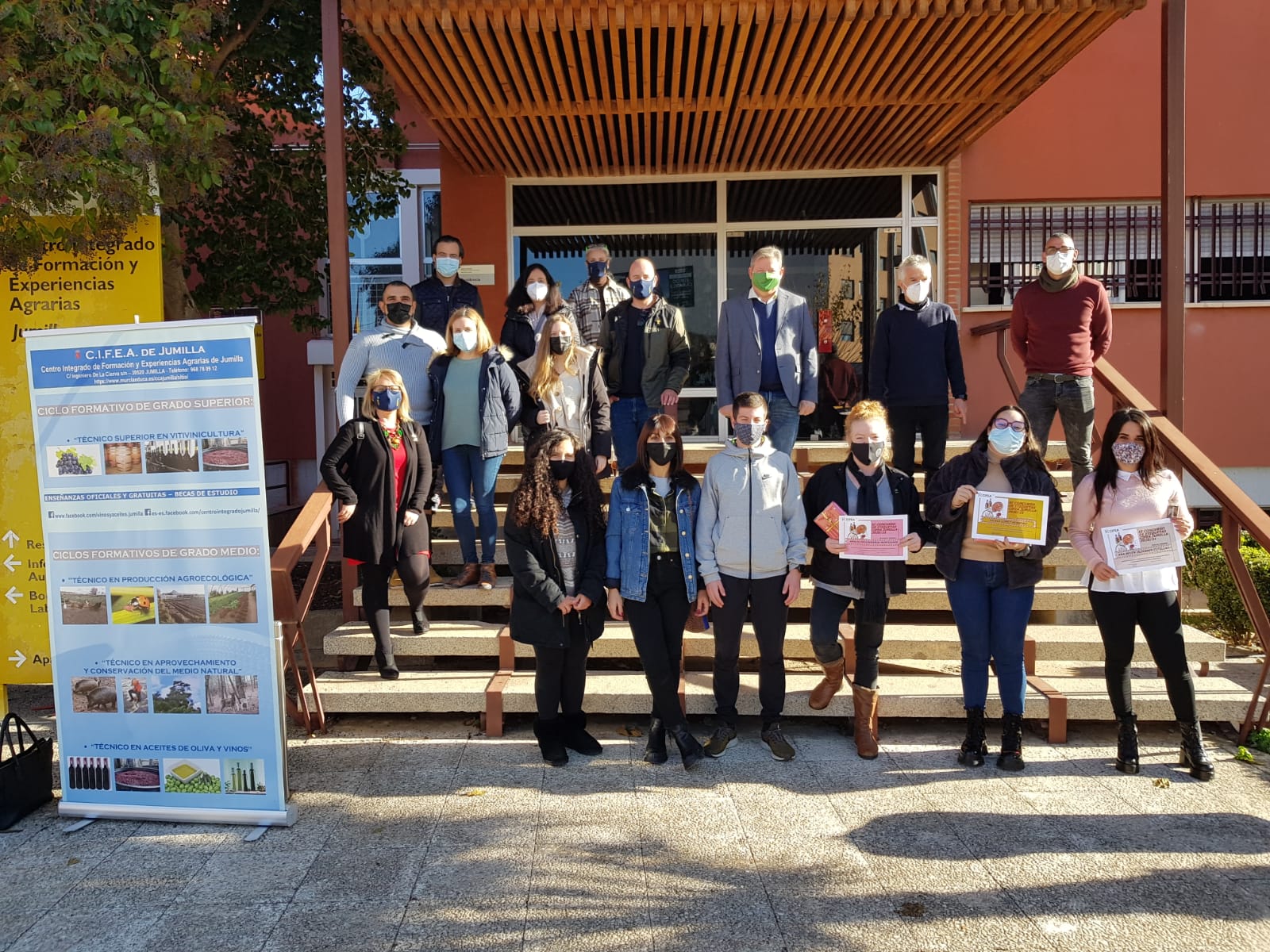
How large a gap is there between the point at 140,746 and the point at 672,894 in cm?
263

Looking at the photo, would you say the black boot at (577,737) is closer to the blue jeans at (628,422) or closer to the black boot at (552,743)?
the black boot at (552,743)

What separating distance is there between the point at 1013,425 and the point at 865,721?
173cm

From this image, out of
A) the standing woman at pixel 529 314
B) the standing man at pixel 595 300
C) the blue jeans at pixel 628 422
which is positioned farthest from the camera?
the standing man at pixel 595 300

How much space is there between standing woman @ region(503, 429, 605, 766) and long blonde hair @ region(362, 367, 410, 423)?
3.47 ft

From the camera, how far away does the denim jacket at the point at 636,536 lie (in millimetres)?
4953

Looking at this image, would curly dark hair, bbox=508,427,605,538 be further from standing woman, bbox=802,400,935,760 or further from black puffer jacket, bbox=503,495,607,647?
standing woman, bbox=802,400,935,760

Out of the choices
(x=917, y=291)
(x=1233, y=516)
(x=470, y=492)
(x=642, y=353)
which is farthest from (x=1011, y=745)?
(x=470, y=492)

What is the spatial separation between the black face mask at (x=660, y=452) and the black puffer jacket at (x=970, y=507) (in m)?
1.38

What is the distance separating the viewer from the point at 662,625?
5094 millimetres

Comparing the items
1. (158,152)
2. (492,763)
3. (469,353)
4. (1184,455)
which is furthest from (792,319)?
(158,152)

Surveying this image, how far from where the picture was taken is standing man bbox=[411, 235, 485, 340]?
7.31m

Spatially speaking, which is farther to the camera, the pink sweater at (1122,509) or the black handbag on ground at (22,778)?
the pink sweater at (1122,509)

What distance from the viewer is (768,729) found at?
521 centimetres

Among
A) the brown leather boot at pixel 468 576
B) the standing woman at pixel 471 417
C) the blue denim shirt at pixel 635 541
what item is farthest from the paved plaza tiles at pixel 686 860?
the standing woman at pixel 471 417
